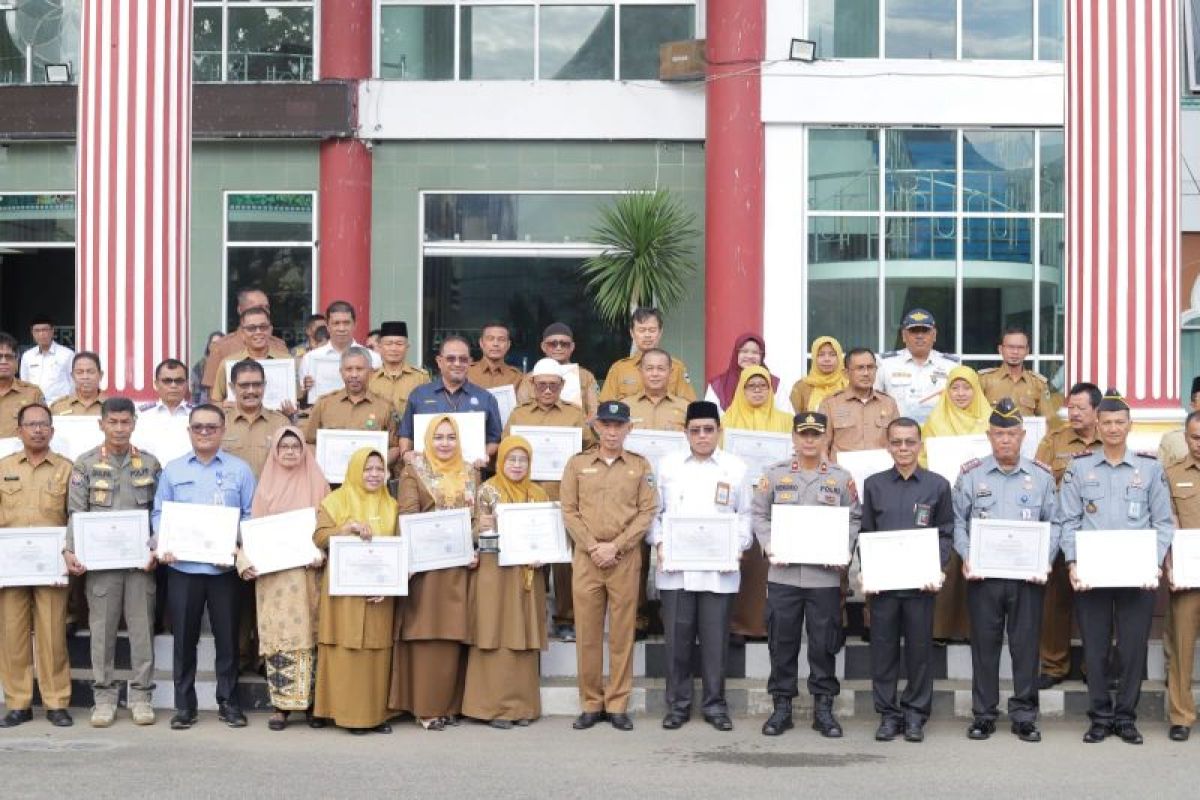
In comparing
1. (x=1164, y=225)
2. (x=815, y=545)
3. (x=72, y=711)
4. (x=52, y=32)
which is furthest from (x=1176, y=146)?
(x=52, y=32)

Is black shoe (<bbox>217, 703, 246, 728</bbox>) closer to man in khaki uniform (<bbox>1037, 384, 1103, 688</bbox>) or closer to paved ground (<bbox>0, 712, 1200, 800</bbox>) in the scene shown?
paved ground (<bbox>0, 712, 1200, 800</bbox>)

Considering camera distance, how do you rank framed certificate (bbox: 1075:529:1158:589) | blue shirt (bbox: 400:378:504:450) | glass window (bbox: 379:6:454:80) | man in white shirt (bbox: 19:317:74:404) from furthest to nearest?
glass window (bbox: 379:6:454:80) → man in white shirt (bbox: 19:317:74:404) → blue shirt (bbox: 400:378:504:450) → framed certificate (bbox: 1075:529:1158:589)

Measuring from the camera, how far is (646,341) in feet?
41.7

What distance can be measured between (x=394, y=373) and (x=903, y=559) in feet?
13.7

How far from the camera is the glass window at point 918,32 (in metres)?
19.6

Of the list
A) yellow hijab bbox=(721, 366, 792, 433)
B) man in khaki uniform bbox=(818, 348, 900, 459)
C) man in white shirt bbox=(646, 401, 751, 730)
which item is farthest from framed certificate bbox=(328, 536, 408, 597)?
man in khaki uniform bbox=(818, 348, 900, 459)

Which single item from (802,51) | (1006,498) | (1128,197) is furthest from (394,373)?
(802,51)

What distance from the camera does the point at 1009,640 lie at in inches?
418

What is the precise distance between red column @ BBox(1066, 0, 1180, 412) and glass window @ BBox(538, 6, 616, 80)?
8324mm

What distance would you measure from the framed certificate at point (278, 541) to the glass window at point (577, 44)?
35.7ft

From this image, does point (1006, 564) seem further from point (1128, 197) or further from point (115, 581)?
point (115, 581)

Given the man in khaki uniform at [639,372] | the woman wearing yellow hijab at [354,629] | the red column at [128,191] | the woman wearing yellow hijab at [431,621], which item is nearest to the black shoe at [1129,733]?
the man in khaki uniform at [639,372]

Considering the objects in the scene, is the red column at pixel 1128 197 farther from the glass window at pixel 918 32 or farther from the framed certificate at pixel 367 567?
the glass window at pixel 918 32

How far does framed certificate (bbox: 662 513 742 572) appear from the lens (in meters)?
10.7
